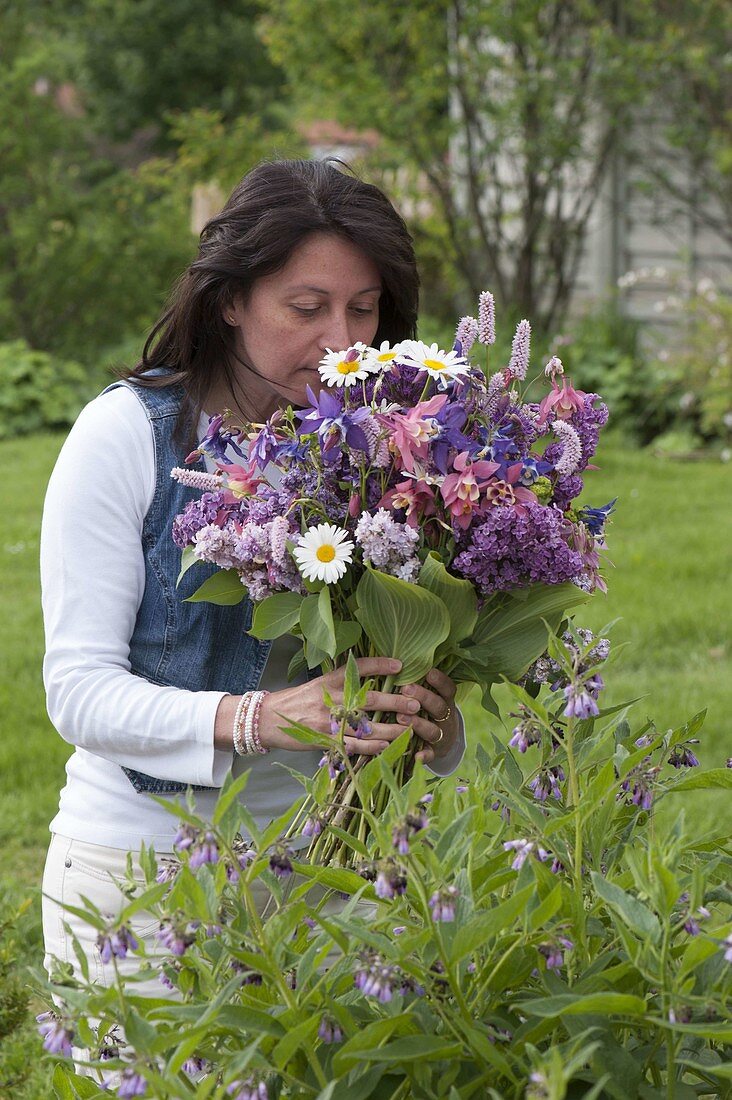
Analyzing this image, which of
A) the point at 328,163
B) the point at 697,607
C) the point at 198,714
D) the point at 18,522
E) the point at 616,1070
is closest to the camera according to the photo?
the point at 616,1070

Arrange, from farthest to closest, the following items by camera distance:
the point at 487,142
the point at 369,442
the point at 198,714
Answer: the point at 487,142
the point at 198,714
the point at 369,442

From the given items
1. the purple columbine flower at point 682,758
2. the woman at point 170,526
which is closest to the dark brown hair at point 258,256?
the woman at point 170,526

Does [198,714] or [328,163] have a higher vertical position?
[328,163]

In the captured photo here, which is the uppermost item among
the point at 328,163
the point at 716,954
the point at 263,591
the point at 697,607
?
the point at 328,163

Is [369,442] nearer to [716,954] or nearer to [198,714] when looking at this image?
[198,714]

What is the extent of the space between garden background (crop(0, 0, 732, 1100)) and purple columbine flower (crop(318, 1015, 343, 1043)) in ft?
14.0

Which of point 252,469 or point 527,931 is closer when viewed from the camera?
point 527,931

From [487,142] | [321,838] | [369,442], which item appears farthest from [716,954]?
[487,142]

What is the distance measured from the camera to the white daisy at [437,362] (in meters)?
1.61

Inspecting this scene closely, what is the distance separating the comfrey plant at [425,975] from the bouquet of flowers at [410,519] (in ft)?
0.76

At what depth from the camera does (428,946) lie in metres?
1.19

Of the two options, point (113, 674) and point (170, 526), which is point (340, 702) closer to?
point (113, 674)

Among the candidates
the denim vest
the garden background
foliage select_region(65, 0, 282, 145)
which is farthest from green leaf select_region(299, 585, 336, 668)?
foliage select_region(65, 0, 282, 145)

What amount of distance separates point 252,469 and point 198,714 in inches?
15.8
